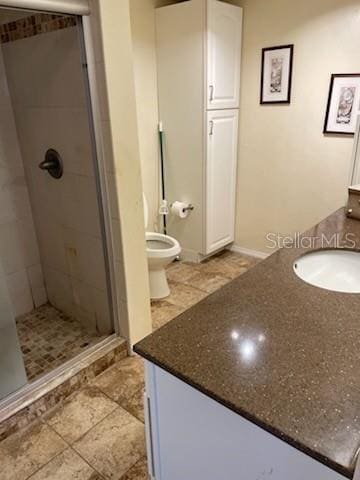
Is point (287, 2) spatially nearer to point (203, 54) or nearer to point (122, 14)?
point (203, 54)

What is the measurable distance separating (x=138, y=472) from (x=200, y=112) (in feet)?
7.71

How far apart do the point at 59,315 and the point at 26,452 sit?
3.22ft

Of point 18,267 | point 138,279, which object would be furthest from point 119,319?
point 18,267

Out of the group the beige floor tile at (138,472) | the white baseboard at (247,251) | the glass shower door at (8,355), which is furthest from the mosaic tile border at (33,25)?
the white baseboard at (247,251)

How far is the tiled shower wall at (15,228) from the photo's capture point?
2.21 m

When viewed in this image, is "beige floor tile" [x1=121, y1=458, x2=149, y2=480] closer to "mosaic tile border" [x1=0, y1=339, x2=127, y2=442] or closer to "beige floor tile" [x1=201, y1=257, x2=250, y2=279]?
"mosaic tile border" [x1=0, y1=339, x2=127, y2=442]

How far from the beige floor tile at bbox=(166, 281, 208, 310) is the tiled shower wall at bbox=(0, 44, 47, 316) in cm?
95

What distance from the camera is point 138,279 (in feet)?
6.52

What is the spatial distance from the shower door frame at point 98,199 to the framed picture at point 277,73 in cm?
166

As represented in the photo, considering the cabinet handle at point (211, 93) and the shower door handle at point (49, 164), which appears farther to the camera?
the cabinet handle at point (211, 93)

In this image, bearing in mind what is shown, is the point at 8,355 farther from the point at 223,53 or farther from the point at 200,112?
the point at 223,53

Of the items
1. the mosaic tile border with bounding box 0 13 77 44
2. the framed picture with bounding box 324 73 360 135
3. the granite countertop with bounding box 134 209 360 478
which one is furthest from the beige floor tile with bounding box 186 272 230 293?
the mosaic tile border with bounding box 0 13 77 44

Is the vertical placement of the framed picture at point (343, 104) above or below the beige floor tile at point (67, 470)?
above

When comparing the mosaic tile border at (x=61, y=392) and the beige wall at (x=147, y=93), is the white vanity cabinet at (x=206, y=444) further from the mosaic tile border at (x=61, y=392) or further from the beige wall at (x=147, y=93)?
the beige wall at (x=147, y=93)
